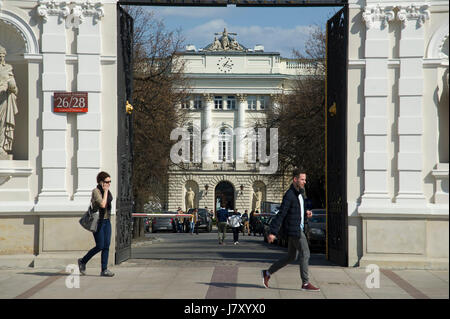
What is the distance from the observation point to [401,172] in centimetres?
1415

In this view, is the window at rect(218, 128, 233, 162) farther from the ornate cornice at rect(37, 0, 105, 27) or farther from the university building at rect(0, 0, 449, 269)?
the ornate cornice at rect(37, 0, 105, 27)

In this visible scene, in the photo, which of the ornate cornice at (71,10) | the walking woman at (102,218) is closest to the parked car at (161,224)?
the ornate cornice at (71,10)

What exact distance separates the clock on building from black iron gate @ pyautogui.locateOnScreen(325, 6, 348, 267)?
7137 cm

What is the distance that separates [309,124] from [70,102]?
22.6 meters

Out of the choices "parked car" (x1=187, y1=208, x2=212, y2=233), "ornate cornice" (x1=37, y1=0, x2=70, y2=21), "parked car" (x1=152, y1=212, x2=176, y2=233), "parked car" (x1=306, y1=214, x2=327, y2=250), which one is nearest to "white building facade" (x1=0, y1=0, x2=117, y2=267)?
"ornate cornice" (x1=37, y1=0, x2=70, y2=21)

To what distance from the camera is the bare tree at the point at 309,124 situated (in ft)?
117

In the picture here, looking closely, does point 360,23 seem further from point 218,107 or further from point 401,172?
point 218,107

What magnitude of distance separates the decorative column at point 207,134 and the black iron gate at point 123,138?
5815 centimetres

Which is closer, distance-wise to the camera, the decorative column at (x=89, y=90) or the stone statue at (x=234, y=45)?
the decorative column at (x=89, y=90)

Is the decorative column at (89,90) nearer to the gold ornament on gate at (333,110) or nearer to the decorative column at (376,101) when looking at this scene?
the gold ornament on gate at (333,110)

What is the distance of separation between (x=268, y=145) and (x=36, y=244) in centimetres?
3257

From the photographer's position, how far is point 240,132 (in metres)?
82.8
